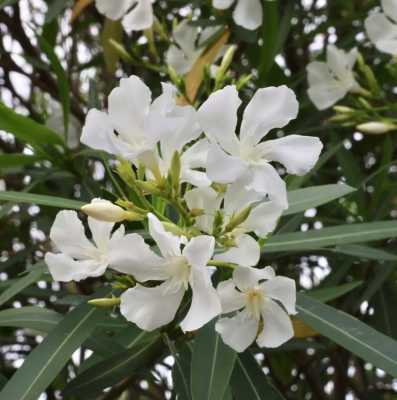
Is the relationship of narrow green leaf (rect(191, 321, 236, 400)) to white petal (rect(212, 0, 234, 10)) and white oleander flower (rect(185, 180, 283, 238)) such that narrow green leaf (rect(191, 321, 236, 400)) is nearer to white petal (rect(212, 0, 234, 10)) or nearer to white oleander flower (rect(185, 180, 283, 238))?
white oleander flower (rect(185, 180, 283, 238))

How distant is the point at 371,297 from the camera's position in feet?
5.08

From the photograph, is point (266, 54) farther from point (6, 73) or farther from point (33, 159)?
point (6, 73)

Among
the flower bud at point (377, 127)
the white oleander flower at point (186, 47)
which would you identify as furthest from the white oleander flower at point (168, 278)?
the white oleander flower at point (186, 47)

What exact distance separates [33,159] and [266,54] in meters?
0.54

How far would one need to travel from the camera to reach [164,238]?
32.6 inches

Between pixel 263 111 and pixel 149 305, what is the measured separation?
26 centimetres

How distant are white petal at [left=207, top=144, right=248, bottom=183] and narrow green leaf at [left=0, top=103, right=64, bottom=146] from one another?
448 mm

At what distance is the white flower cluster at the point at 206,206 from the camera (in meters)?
0.86

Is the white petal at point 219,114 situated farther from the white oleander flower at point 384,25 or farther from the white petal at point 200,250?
the white oleander flower at point 384,25

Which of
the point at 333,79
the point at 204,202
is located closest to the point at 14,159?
the point at 204,202

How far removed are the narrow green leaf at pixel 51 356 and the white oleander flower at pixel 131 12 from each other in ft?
2.33

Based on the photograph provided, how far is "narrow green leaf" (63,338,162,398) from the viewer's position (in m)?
1.03

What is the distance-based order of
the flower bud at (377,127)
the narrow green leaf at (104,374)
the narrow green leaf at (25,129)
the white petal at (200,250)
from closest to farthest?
the white petal at (200,250) → the narrow green leaf at (104,374) → the narrow green leaf at (25,129) → the flower bud at (377,127)

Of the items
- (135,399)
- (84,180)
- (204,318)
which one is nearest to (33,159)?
(84,180)
